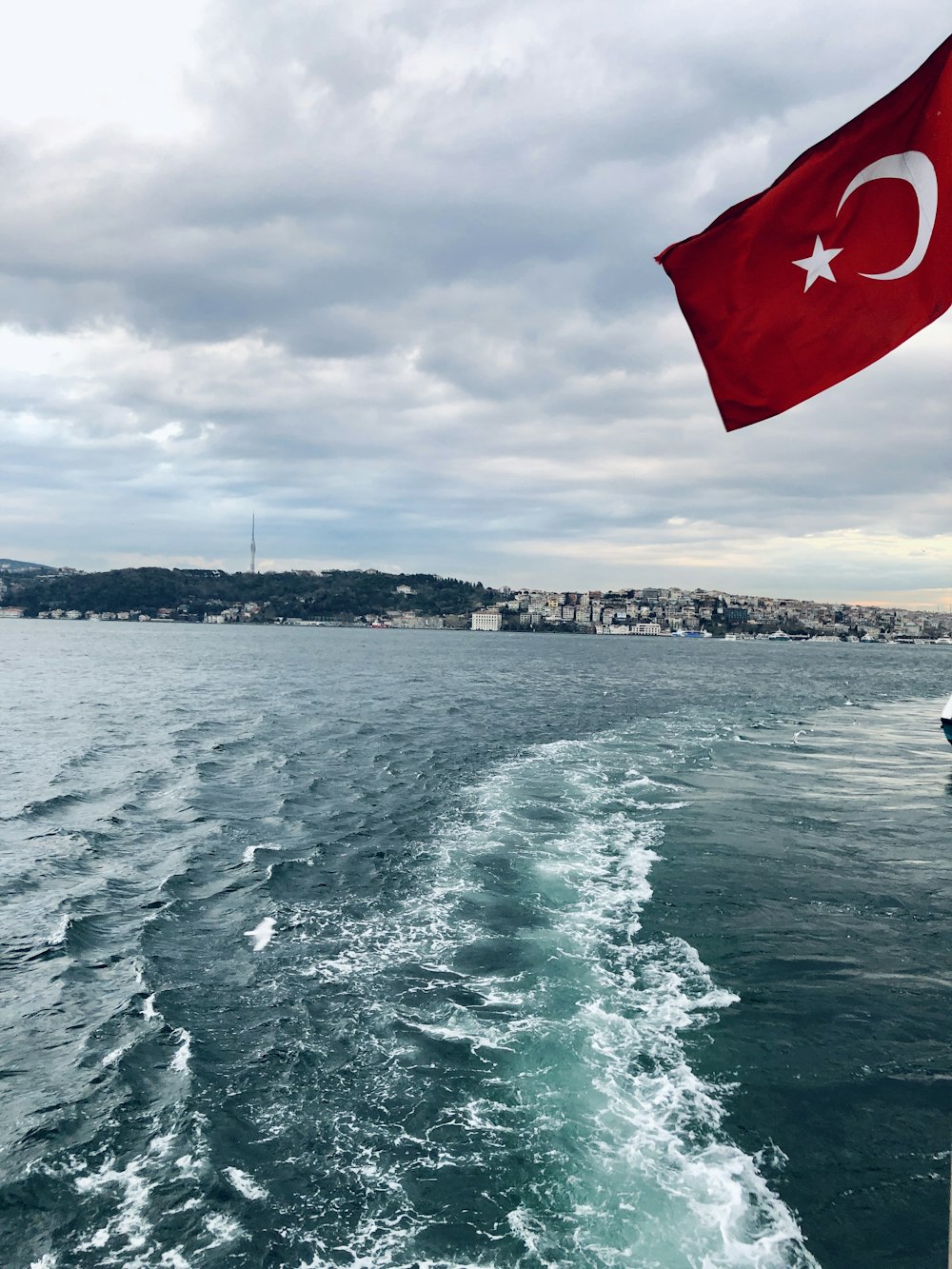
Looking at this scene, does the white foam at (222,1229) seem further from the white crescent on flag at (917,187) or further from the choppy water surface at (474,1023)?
the white crescent on flag at (917,187)

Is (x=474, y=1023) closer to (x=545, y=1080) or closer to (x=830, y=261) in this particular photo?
(x=545, y=1080)

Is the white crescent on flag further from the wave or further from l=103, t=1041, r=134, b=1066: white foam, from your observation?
l=103, t=1041, r=134, b=1066: white foam

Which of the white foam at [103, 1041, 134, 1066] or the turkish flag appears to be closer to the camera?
the turkish flag

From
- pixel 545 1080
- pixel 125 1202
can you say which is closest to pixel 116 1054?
pixel 125 1202

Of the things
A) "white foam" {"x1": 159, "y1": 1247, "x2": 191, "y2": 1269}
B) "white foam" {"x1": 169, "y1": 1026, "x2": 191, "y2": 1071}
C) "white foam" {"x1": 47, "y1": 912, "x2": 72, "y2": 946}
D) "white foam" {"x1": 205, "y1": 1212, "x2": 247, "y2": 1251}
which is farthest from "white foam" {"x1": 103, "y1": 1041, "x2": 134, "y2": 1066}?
"white foam" {"x1": 47, "y1": 912, "x2": 72, "y2": 946}

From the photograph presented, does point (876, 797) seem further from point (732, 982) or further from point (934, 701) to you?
point (934, 701)

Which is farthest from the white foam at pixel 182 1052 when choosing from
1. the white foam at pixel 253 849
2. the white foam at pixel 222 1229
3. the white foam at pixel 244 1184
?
the white foam at pixel 253 849
